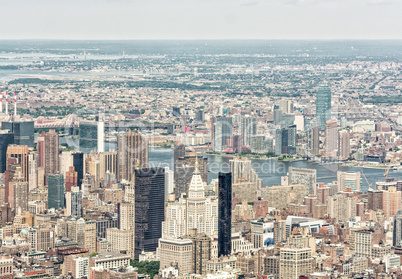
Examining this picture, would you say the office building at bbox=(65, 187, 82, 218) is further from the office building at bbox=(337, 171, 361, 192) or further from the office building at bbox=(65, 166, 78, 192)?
the office building at bbox=(337, 171, 361, 192)

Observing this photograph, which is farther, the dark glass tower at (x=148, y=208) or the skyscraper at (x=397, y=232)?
the dark glass tower at (x=148, y=208)

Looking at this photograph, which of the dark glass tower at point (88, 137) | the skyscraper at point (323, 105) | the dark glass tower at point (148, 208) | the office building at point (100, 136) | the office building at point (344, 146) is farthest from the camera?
the skyscraper at point (323, 105)

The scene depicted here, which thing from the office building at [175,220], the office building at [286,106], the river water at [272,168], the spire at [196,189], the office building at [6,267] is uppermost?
the spire at [196,189]

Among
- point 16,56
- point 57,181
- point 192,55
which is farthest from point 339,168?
point 192,55

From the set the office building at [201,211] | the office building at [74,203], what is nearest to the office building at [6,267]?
the office building at [201,211]

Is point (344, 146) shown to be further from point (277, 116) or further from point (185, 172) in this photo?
point (185, 172)

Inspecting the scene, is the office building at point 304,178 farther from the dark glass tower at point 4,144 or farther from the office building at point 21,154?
the dark glass tower at point 4,144
